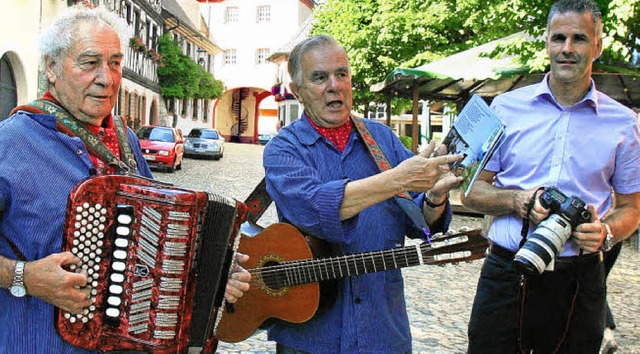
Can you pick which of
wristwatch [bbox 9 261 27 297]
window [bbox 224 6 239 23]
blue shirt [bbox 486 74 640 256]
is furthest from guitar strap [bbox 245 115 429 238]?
window [bbox 224 6 239 23]

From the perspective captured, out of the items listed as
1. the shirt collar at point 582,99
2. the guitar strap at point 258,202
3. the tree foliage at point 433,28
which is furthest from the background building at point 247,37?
the shirt collar at point 582,99

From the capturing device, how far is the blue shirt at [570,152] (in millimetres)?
2979

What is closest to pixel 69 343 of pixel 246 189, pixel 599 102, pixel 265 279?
pixel 265 279

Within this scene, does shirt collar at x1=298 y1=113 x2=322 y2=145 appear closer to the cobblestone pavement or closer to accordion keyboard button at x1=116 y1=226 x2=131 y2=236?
accordion keyboard button at x1=116 y1=226 x2=131 y2=236

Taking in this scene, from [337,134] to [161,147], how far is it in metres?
18.6

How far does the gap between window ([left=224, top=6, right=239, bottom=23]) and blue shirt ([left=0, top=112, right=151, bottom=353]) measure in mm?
56990

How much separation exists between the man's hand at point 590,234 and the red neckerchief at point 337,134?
97 cm

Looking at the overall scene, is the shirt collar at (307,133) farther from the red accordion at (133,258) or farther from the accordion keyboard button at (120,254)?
the accordion keyboard button at (120,254)

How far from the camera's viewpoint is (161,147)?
68.5 feet

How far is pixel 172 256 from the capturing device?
220cm

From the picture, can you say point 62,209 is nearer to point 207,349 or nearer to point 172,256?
point 172,256

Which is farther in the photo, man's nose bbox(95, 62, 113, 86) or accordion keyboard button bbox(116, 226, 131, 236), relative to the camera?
man's nose bbox(95, 62, 113, 86)

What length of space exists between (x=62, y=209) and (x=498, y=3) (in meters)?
11.0

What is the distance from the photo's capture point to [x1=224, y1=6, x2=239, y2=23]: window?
57.5 metres
